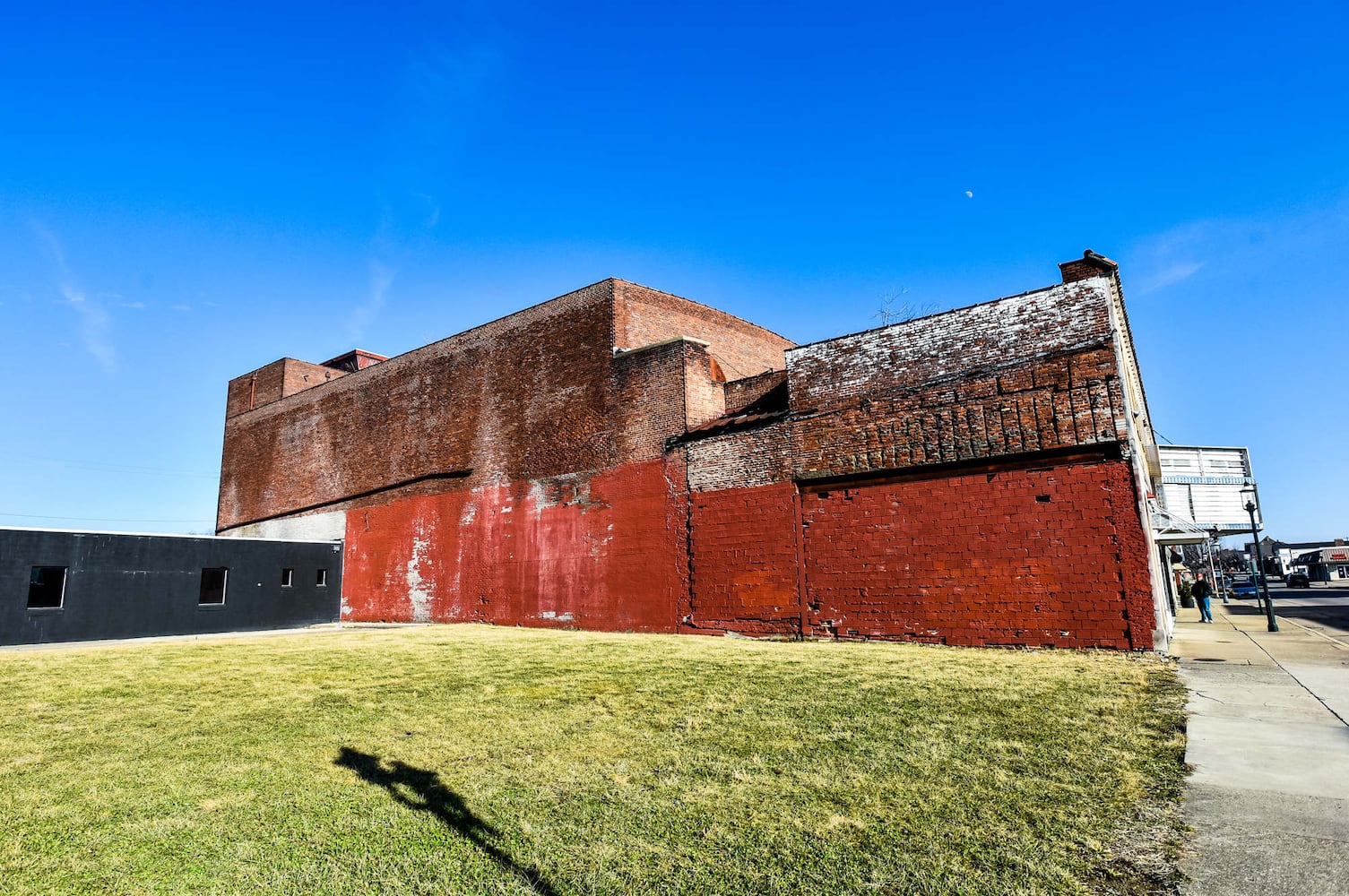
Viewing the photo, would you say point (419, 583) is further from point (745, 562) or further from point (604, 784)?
point (604, 784)

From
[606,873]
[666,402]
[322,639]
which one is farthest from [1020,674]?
[322,639]

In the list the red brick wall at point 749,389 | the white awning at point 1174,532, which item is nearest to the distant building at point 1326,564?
the white awning at point 1174,532

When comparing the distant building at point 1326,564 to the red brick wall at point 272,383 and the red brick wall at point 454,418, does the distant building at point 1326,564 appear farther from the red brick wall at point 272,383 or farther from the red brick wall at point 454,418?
the red brick wall at point 272,383

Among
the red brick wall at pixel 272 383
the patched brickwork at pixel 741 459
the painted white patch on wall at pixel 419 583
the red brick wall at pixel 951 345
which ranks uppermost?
the red brick wall at pixel 272 383

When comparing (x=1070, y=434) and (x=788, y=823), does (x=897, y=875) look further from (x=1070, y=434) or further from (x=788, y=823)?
(x=1070, y=434)

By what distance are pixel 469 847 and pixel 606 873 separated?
2.58ft

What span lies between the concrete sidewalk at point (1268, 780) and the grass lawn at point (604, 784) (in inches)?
8.5

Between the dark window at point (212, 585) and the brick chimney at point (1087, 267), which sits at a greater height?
the brick chimney at point (1087, 267)

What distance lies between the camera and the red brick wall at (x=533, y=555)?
16.2 meters

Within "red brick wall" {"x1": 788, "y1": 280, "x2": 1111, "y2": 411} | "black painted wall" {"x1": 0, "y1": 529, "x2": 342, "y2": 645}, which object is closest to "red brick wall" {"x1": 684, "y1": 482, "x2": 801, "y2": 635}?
"red brick wall" {"x1": 788, "y1": 280, "x2": 1111, "y2": 411}

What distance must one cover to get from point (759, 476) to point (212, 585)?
17005mm

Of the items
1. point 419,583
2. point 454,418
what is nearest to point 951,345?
point 454,418

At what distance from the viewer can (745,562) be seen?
47.4 ft

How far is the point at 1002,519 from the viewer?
1148 centimetres
